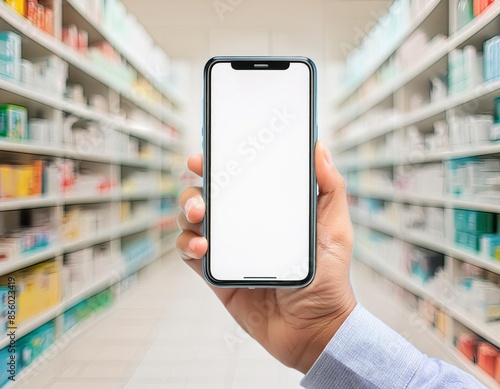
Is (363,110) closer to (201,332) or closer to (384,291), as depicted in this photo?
(384,291)

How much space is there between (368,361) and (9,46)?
118cm

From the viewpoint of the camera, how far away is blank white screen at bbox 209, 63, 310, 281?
2.09 ft

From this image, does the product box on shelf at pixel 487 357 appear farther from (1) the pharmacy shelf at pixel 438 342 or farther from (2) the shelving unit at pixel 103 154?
(2) the shelving unit at pixel 103 154

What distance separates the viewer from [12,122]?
49.3 inches

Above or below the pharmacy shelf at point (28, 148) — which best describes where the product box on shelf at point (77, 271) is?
below

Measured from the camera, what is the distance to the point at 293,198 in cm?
64

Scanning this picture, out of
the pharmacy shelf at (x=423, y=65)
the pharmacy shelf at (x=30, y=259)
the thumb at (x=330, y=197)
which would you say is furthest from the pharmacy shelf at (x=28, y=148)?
the pharmacy shelf at (x=423, y=65)

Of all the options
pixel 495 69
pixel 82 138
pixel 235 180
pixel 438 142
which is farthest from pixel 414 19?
pixel 235 180

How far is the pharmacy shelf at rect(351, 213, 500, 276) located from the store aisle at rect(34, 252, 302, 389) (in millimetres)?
673

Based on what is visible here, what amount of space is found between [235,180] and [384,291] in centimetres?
184

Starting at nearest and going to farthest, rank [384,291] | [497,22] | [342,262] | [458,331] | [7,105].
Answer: [342,262] → [7,105] → [497,22] → [458,331] → [384,291]

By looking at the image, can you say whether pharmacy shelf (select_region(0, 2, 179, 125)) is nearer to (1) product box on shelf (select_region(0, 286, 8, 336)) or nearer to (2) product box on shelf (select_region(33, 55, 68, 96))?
(2) product box on shelf (select_region(33, 55, 68, 96))

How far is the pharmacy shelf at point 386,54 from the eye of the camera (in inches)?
69.0

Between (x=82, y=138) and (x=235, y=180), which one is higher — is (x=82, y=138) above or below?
above
